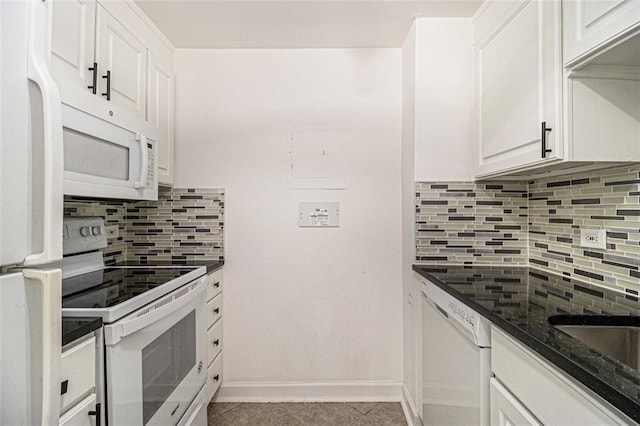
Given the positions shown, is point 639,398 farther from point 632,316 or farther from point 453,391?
point 453,391

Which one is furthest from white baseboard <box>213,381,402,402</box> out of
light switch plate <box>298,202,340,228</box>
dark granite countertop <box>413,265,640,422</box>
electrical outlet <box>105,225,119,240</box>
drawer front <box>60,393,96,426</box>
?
drawer front <box>60,393,96,426</box>

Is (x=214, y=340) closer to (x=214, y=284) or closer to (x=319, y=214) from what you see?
(x=214, y=284)

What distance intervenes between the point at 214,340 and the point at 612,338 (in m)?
1.86

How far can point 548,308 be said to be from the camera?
1.06m

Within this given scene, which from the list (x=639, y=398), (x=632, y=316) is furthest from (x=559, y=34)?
(x=639, y=398)

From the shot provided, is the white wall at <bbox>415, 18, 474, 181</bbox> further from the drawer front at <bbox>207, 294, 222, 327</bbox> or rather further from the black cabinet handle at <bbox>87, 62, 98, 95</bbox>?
the black cabinet handle at <bbox>87, 62, 98, 95</bbox>

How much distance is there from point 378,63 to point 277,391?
7.30 feet

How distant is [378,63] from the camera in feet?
7.06

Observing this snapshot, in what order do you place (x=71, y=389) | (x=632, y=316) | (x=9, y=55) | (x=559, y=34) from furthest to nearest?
(x=559, y=34), (x=632, y=316), (x=71, y=389), (x=9, y=55)

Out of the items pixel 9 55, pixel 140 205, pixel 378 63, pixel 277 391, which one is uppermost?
pixel 378 63

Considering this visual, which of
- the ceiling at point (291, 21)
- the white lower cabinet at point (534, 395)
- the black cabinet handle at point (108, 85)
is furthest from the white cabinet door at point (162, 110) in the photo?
the white lower cabinet at point (534, 395)

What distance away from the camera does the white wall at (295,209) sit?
2158 millimetres

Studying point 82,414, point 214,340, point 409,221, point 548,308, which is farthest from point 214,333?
point 548,308

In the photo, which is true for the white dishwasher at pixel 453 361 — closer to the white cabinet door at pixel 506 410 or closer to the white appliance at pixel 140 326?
the white cabinet door at pixel 506 410
